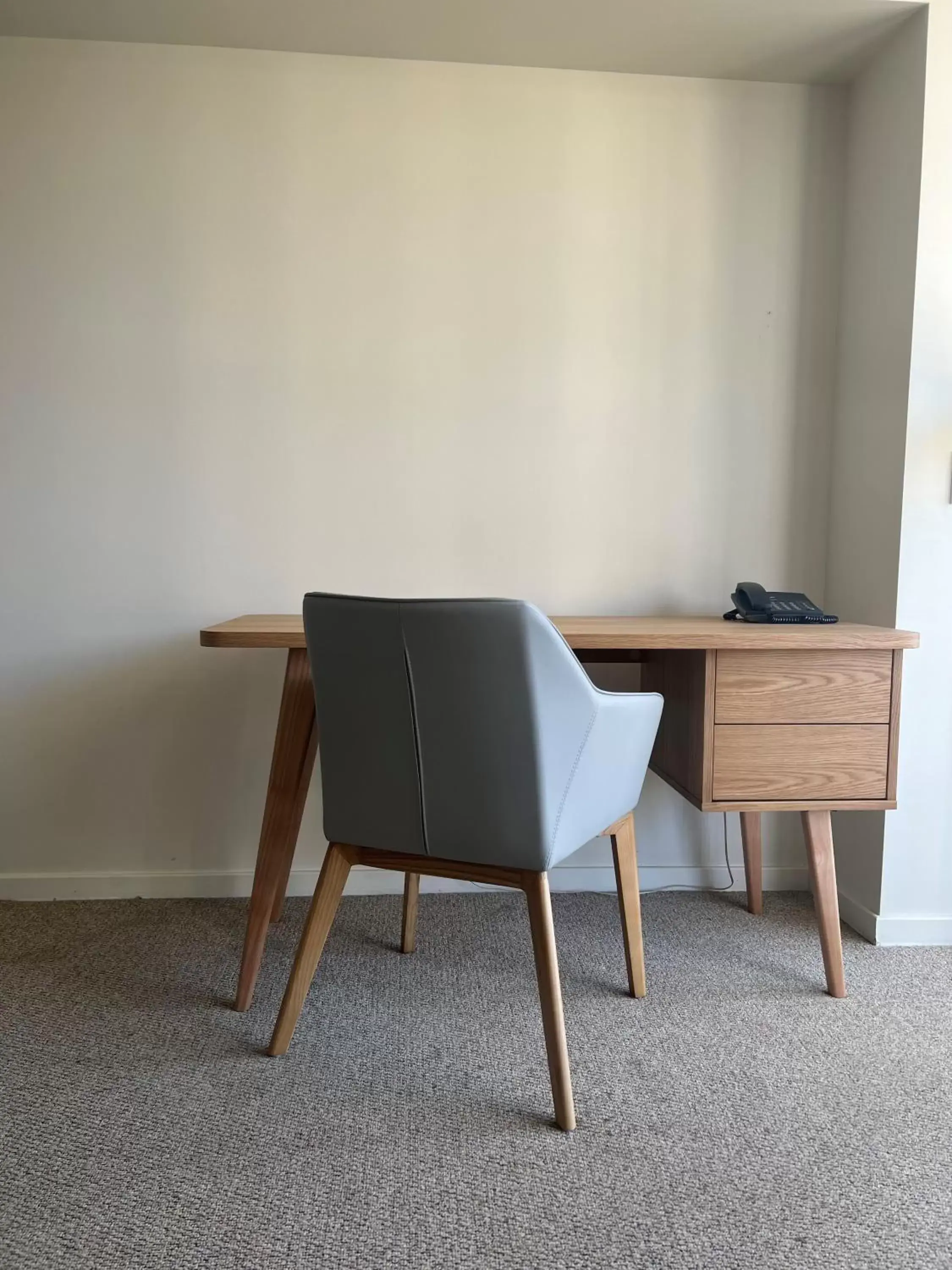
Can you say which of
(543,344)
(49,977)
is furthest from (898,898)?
(49,977)

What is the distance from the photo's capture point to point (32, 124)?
207 centimetres

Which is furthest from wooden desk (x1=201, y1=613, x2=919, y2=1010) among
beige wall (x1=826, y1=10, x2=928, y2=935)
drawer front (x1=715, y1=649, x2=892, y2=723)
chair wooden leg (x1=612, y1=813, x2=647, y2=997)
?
beige wall (x1=826, y1=10, x2=928, y2=935)

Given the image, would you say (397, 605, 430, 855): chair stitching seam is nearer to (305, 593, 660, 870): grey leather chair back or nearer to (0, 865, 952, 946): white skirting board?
(305, 593, 660, 870): grey leather chair back

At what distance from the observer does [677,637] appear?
1.57 meters

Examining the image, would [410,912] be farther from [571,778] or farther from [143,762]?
[143,762]

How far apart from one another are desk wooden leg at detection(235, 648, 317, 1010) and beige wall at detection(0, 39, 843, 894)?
1.96 feet

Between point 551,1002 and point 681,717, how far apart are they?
0.74 metres

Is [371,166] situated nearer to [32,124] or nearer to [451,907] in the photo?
[32,124]

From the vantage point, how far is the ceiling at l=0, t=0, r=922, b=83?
1893mm

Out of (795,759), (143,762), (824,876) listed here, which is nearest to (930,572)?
(795,759)

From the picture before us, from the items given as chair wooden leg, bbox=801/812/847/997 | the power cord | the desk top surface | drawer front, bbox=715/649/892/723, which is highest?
the desk top surface

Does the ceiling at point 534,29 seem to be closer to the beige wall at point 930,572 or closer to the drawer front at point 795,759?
the beige wall at point 930,572

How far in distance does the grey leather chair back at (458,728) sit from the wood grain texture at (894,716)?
639mm

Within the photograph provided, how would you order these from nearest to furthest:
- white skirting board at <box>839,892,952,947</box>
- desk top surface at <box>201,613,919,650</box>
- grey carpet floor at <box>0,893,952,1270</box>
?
grey carpet floor at <box>0,893,952,1270</box> → desk top surface at <box>201,613,919,650</box> → white skirting board at <box>839,892,952,947</box>
